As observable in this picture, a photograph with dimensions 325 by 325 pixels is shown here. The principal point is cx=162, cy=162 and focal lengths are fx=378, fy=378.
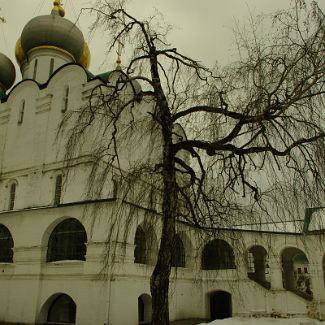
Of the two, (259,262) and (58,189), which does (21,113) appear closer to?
(58,189)

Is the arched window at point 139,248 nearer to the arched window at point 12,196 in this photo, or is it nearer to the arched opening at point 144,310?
the arched opening at point 144,310

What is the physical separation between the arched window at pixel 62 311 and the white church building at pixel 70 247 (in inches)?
1.7

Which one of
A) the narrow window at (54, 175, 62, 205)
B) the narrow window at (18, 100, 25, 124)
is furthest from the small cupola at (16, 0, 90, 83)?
the narrow window at (54, 175, 62, 205)

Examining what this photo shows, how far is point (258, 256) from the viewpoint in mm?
24156

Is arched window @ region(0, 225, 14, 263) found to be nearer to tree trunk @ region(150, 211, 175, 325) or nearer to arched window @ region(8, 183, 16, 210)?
arched window @ region(8, 183, 16, 210)

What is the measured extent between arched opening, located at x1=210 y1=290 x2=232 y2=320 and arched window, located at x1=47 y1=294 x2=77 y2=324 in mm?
7979

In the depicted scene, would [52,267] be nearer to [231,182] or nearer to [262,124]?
[231,182]

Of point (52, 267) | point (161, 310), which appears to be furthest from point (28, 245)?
point (161, 310)

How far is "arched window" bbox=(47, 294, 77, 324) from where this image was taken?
51.3ft

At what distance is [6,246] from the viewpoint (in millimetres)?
17500

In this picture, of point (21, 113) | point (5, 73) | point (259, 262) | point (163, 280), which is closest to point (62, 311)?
point (21, 113)

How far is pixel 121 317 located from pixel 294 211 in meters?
9.36

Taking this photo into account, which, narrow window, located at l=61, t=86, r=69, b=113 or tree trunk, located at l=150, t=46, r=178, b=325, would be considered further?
narrow window, located at l=61, t=86, r=69, b=113

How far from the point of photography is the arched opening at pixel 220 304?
20.5m
